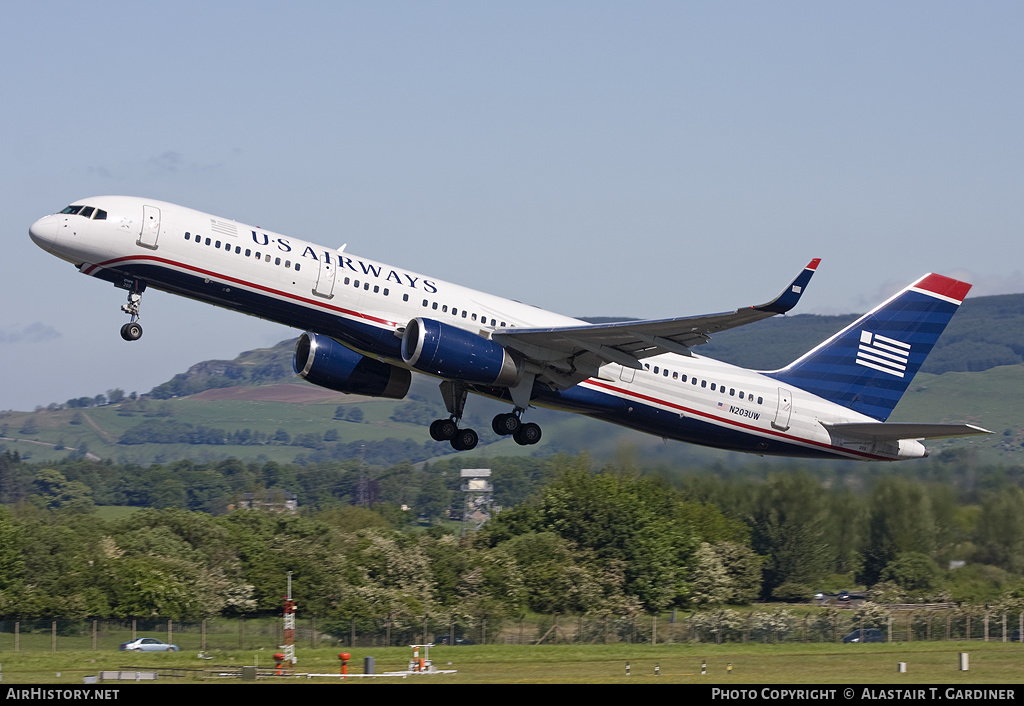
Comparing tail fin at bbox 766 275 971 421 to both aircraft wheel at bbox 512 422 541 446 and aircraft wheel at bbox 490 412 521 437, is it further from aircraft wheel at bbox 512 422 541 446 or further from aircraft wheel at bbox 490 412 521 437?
aircraft wheel at bbox 490 412 521 437

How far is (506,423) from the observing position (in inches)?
1475


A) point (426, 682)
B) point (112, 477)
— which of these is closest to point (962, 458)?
point (426, 682)

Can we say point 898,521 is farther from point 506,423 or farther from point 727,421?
point 506,423

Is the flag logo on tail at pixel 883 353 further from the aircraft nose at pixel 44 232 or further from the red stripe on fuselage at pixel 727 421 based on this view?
the aircraft nose at pixel 44 232

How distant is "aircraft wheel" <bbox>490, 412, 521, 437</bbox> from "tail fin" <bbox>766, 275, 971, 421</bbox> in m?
8.68

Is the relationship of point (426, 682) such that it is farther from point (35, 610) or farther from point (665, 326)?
point (35, 610)

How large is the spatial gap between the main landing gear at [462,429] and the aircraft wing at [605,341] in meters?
2.09

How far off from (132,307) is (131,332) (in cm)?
73

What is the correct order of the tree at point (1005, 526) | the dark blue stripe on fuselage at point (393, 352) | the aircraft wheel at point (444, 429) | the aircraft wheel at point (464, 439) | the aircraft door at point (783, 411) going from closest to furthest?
1. the dark blue stripe on fuselage at point (393, 352)
2. the aircraft wheel at point (444, 429)
3. the aircraft wheel at point (464, 439)
4. the aircraft door at point (783, 411)
5. the tree at point (1005, 526)

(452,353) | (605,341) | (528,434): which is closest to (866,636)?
(528,434)

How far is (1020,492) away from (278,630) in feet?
105

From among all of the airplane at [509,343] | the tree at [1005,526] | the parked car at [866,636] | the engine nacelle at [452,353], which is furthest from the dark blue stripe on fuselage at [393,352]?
the tree at [1005,526]

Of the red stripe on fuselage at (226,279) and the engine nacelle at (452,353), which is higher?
the red stripe on fuselage at (226,279)

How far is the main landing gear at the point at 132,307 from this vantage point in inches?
1324
